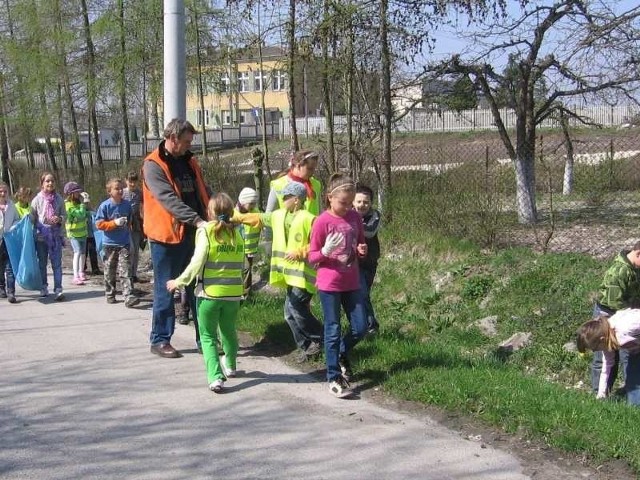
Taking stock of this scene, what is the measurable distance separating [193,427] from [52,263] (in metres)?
6.04

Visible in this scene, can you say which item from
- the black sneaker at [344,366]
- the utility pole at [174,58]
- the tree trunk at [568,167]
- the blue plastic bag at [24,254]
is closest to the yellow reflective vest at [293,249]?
the black sneaker at [344,366]

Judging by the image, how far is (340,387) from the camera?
634 centimetres

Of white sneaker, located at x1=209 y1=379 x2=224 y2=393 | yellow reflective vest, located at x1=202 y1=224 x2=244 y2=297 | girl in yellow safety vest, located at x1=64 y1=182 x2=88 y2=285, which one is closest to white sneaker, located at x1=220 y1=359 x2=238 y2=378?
white sneaker, located at x1=209 y1=379 x2=224 y2=393

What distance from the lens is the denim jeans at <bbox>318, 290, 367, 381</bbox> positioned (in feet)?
21.0

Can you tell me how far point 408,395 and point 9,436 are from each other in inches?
109

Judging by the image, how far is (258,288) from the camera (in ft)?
36.5

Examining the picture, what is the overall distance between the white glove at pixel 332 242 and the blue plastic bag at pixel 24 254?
18.2 feet

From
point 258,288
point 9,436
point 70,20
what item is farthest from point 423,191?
point 70,20

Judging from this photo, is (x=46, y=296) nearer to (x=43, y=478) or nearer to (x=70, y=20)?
(x=43, y=478)

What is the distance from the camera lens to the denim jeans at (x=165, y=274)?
7.37m

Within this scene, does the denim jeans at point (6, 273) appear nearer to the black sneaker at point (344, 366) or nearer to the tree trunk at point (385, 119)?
the tree trunk at point (385, 119)

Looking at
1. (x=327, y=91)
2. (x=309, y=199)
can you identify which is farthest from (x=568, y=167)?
(x=309, y=199)

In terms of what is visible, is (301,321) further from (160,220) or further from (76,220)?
(76,220)

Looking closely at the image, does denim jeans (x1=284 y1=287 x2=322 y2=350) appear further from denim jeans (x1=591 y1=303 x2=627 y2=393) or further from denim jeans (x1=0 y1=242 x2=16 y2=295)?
denim jeans (x1=0 y1=242 x2=16 y2=295)
